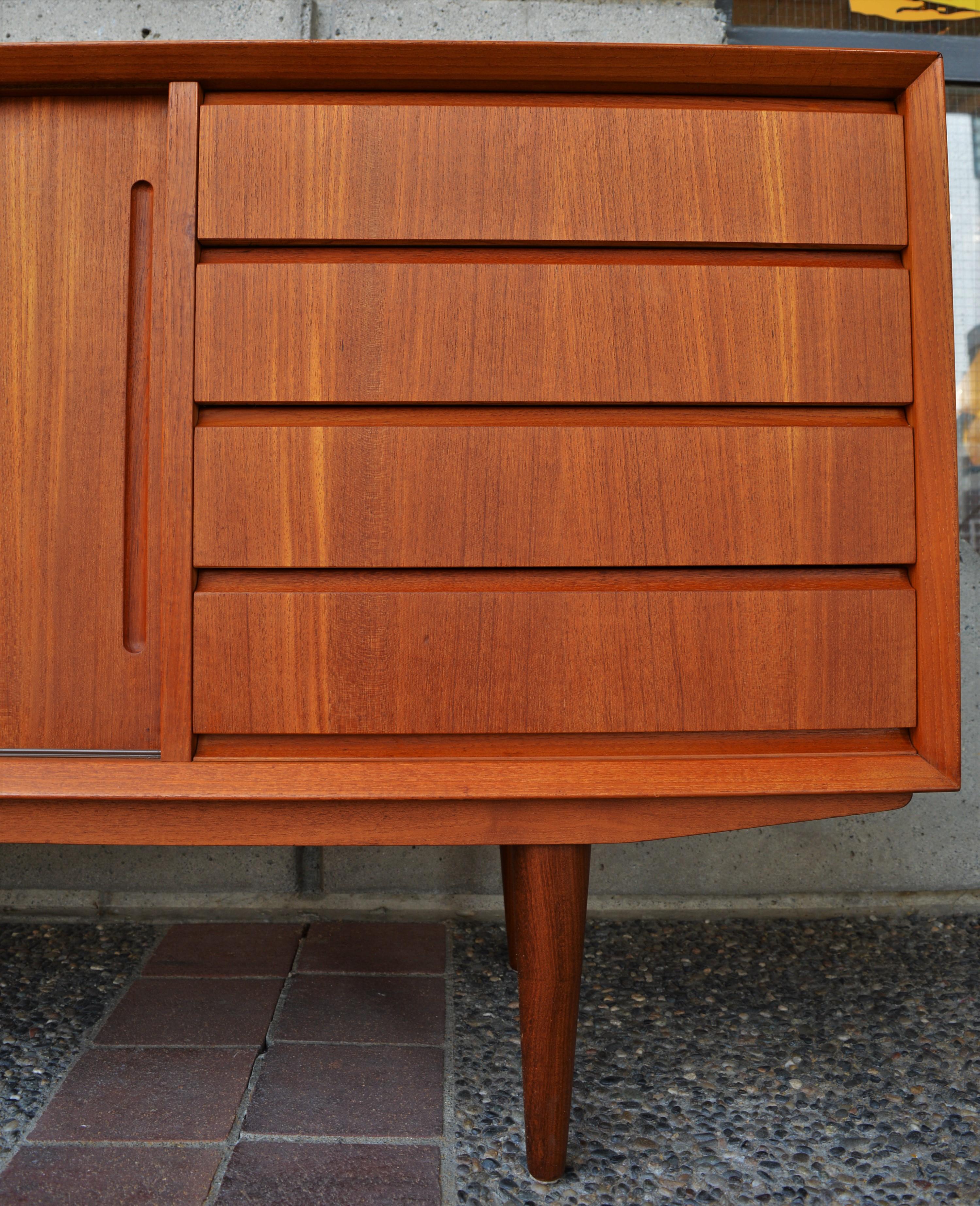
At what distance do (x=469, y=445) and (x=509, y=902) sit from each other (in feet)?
2.79

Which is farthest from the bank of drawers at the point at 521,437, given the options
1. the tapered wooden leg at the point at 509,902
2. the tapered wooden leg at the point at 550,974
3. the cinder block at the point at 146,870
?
the cinder block at the point at 146,870

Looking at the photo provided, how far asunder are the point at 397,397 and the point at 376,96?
0.35 metres

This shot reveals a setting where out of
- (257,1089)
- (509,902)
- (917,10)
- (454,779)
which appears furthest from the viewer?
(917,10)

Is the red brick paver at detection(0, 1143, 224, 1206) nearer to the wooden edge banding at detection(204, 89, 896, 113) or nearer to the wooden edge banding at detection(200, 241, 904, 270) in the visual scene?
the wooden edge banding at detection(200, 241, 904, 270)

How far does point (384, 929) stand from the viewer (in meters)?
1.78

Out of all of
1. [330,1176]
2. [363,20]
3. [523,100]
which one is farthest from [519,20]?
[330,1176]

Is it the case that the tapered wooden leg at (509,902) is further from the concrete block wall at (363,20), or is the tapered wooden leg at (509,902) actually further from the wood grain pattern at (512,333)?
the concrete block wall at (363,20)

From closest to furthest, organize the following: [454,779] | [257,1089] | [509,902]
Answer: [454,779], [257,1089], [509,902]

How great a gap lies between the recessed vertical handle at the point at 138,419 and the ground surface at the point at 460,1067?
647 mm

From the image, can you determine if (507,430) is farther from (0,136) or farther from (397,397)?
(0,136)

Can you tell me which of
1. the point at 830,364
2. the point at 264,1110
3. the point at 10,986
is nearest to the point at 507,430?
the point at 830,364

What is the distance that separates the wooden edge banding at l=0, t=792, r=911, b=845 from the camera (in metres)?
1.00

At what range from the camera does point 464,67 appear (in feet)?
3.20

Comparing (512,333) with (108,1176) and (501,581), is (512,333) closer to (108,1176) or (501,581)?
(501,581)
